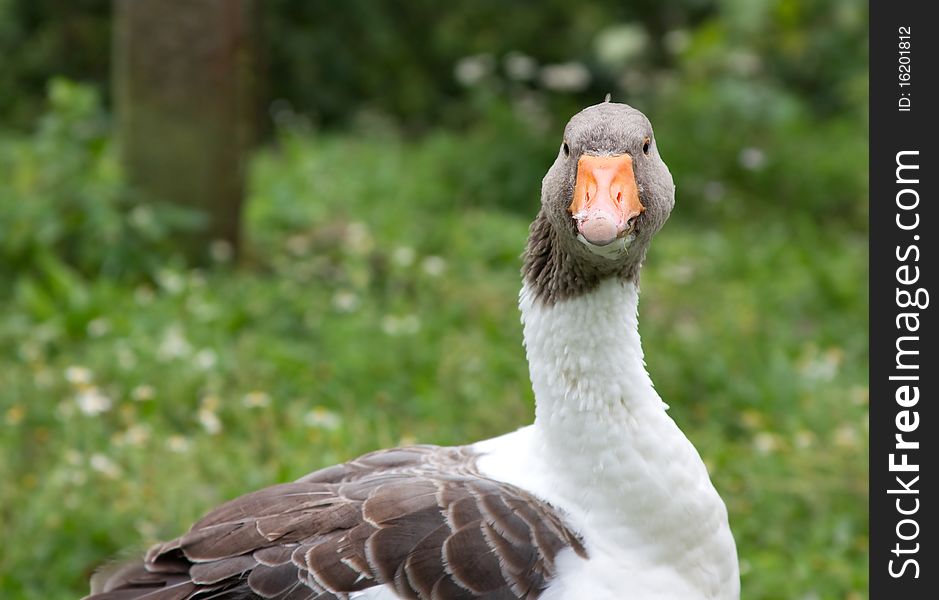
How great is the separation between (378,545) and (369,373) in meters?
2.68

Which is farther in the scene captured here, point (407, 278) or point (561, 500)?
point (407, 278)

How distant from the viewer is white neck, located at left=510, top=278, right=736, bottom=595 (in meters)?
2.89

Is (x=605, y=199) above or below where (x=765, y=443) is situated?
above

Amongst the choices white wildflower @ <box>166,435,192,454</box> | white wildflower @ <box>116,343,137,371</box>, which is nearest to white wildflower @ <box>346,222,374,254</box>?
white wildflower @ <box>116,343,137,371</box>

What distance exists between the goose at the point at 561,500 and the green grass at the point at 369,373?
81 centimetres

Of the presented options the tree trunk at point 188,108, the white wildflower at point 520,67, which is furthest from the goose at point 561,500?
the white wildflower at point 520,67

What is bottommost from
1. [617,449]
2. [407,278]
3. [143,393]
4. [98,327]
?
[617,449]

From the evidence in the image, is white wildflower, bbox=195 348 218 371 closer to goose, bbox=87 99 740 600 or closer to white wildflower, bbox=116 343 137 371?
white wildflower, bbox=116 343 137 371

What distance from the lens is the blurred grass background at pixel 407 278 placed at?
4633 millimetres

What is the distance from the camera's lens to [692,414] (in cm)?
529

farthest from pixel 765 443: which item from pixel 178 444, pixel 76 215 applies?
pixel 76 215

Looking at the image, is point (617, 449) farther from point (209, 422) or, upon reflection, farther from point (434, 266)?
point (434, 266)

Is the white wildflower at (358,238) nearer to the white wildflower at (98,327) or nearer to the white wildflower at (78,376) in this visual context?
the white wildflower at (98,327)

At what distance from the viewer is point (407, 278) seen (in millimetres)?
6504
